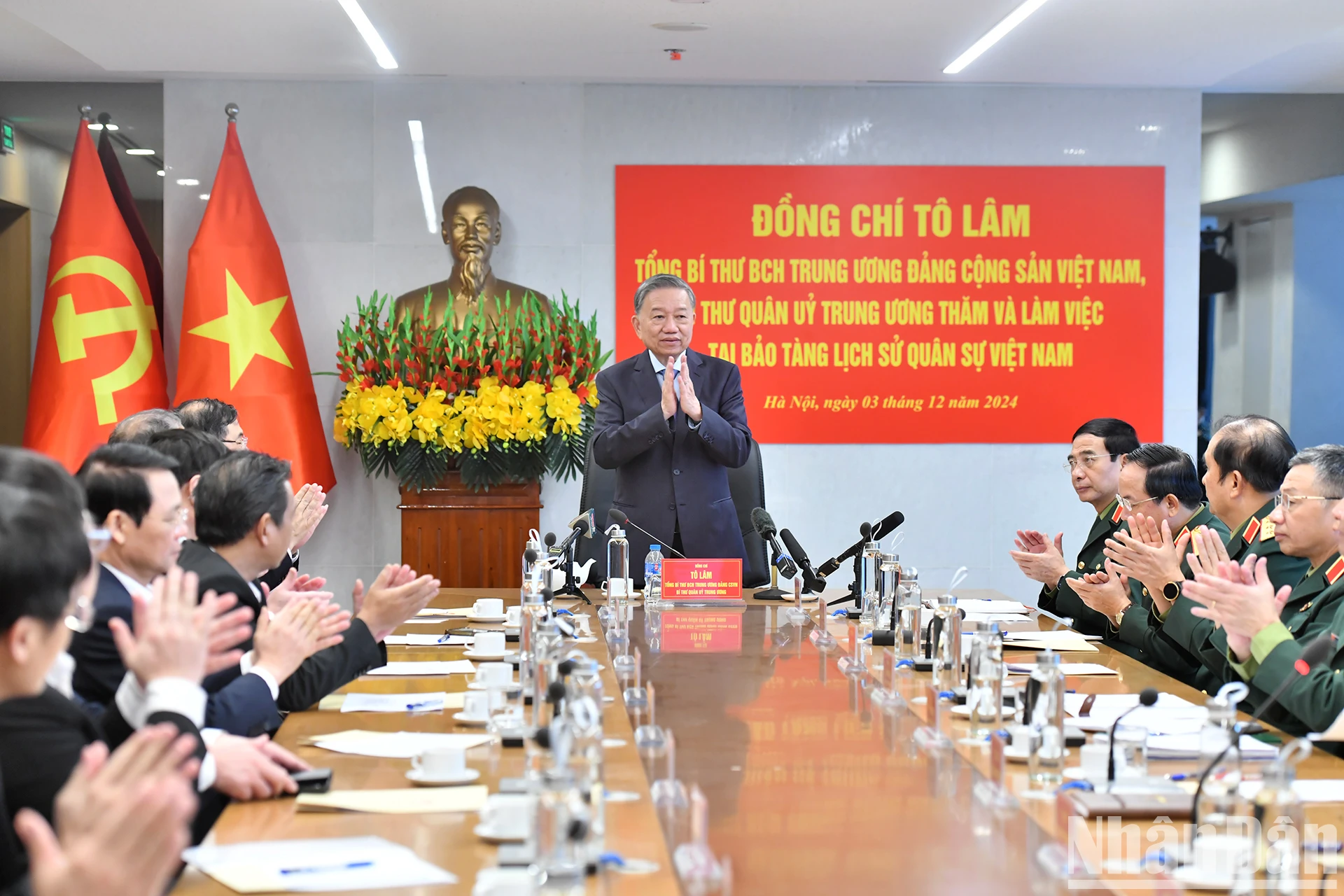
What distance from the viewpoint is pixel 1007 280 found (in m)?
6.77

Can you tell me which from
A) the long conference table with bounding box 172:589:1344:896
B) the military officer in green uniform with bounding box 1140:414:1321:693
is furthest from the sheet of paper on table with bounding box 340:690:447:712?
the military officer in green uniform with bounding box 1140:414:1321:693

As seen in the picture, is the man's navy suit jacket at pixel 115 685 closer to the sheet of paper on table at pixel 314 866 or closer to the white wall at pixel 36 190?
the sheet of paper on table at pixel 314 866

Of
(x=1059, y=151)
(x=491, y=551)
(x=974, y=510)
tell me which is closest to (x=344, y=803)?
(x=491, y=551)

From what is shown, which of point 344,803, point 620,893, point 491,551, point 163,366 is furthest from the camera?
point 163,366

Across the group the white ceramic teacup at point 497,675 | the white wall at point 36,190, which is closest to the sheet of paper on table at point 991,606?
the white ceramic teacup at point 497,675

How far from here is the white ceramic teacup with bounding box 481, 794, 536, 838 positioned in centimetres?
173

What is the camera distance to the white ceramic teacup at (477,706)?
2471mm

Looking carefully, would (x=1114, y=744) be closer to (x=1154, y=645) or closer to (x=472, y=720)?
(x=472, y=720)

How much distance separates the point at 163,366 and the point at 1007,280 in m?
4.39

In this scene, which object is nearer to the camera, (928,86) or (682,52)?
(682,52)

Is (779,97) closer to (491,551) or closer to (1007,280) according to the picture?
(1007,280)

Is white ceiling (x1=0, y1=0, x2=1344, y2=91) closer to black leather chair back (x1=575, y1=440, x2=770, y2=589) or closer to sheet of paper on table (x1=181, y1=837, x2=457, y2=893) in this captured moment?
black leather chair back (x1=575, y1=440, x2=770, y2=589)

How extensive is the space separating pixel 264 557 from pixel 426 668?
50 centimetres

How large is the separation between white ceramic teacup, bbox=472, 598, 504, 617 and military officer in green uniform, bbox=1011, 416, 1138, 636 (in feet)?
5.40
